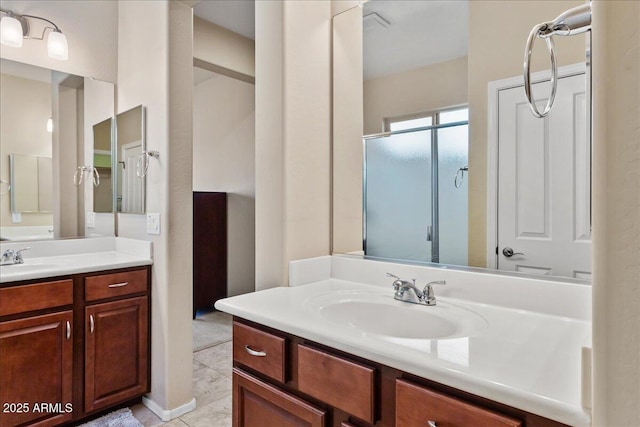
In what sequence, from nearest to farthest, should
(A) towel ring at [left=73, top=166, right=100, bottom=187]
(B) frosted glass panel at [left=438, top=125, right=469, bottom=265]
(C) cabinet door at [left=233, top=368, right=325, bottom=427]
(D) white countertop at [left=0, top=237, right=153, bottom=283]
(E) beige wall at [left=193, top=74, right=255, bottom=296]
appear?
(C) cabinet door at [left=233, top=368, right=325, bottom=427] → (B) frosted glass panel at [left=438, top=125, right=469, bottom=265] → (D) white countertop at [left=0, top=237, right=153, bottom=283] → (A) towel ring at [left=73, top=166, right=100, bottom=187] → (E) beige wall at [left=193, top=74, right=255, bottom=296]

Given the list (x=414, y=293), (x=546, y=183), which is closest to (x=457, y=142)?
(x=546, y=183)

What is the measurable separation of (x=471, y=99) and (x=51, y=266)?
2.30 metres

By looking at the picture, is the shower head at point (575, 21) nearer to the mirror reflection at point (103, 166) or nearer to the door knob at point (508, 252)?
the door knob at point (508, 252)

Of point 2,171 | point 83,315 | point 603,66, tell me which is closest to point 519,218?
point 603,66

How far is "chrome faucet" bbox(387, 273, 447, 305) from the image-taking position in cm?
121

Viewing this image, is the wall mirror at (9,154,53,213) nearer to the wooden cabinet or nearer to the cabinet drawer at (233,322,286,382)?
the wooden cabinet

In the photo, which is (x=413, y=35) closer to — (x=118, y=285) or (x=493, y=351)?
(x=493, y=351)

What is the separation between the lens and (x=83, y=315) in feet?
6.30

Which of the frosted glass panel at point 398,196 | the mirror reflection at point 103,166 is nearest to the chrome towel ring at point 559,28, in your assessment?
the frosted glass panel at point 398,196

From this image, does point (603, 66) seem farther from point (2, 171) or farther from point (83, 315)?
point (2, 171)

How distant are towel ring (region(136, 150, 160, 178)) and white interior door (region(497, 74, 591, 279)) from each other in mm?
1806

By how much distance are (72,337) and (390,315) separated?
1677mm

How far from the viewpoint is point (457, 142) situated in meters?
1.35

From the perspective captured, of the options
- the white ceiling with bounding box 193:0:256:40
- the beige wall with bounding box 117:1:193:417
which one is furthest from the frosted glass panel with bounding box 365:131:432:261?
the white ceiling with bounding box 193:0:256:40
